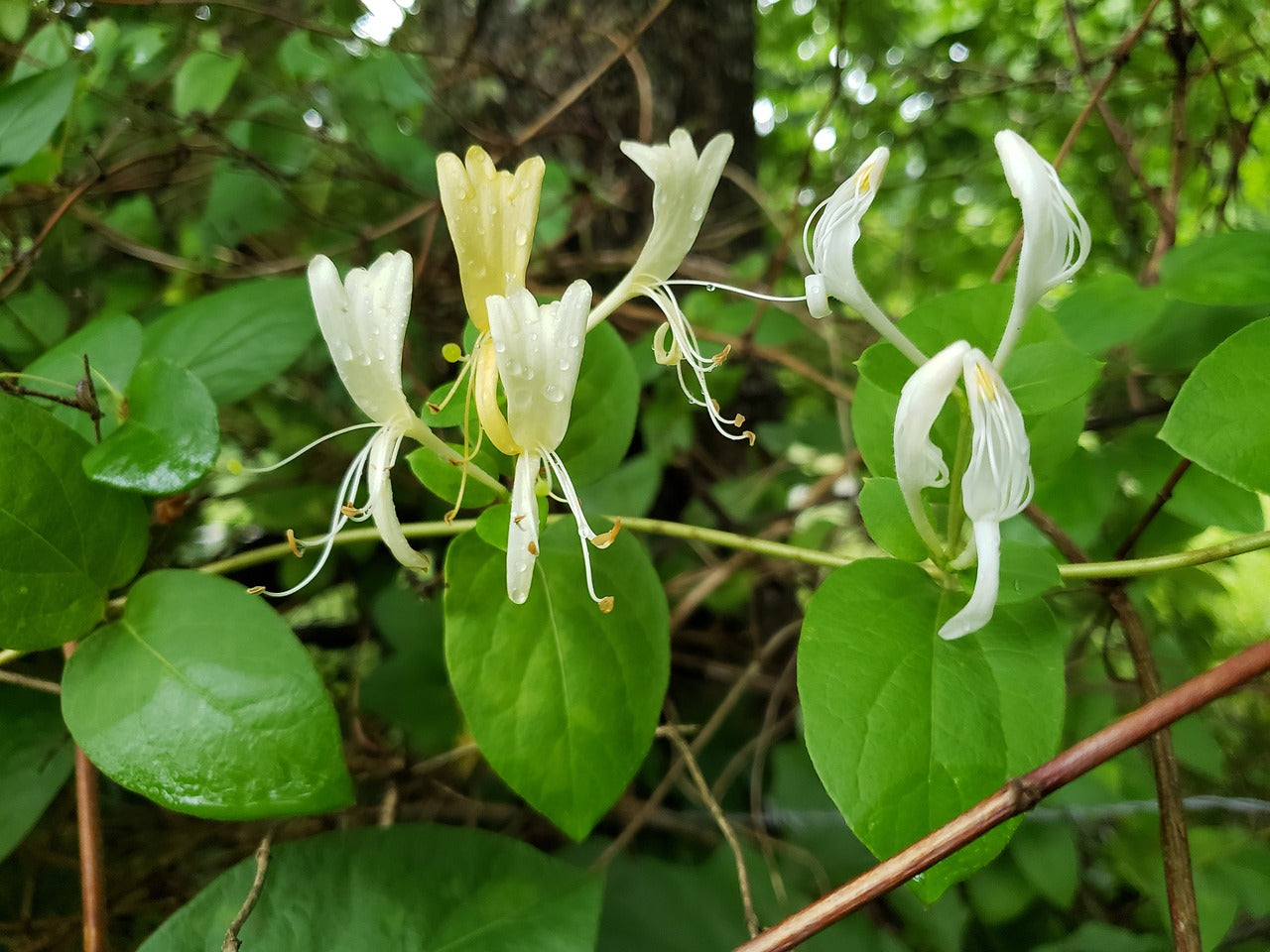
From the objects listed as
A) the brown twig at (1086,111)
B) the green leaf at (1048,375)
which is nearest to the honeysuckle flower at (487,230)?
the green leaf at (1048,375)

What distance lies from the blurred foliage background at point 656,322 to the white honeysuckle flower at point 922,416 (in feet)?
1.00

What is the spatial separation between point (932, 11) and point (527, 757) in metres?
2.22

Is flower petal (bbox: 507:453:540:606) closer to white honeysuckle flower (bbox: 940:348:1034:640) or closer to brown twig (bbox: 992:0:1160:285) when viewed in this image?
white honeysuckle flower (bbox: 940:348:1034:640)

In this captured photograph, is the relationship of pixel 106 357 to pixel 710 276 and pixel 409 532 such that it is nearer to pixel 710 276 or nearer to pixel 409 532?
pixel 409 532

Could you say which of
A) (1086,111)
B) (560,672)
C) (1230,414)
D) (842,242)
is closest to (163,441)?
(560,672)

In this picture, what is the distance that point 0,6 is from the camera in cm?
87

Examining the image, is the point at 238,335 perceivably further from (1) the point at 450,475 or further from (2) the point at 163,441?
(1) the point at 450,475

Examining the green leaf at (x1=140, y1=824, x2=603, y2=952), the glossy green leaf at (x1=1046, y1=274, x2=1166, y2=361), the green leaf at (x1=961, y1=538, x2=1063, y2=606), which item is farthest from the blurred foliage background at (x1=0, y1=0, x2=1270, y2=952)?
the green leaf at (x1=961, y1=538, x2=1063, y2=606)

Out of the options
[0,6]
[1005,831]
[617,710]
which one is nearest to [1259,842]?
[1005,831]

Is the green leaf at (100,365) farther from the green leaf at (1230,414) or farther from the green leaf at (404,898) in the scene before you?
the green leaf at (1230,414)

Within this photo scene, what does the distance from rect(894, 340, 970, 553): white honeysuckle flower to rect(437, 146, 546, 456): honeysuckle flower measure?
0.66 feet

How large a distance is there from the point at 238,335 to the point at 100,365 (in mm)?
99

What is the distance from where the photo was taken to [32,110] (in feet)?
2.01

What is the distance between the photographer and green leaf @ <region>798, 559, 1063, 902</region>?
347 millimetres
